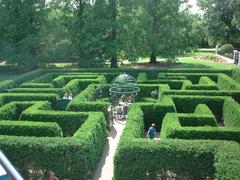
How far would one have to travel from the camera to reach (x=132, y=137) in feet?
45.1

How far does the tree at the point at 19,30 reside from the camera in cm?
4047

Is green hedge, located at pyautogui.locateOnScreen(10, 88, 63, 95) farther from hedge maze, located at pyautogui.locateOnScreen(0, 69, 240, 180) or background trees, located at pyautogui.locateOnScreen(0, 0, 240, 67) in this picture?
background trees, located at pyautogui.locateOnScreen(0, 0, 240, 67)

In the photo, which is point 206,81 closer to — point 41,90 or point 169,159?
point 41,90

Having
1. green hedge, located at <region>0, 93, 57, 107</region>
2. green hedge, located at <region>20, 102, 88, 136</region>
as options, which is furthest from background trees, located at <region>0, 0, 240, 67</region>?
green hedge, located at <region>20, 102, 88, 136</region>

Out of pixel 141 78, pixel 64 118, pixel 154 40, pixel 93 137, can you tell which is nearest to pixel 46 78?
pixel 141 78

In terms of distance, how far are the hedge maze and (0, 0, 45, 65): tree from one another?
58.2ft

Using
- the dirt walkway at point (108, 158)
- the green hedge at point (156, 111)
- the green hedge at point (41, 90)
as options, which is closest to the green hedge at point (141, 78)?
the green hedge at point (41, 90)

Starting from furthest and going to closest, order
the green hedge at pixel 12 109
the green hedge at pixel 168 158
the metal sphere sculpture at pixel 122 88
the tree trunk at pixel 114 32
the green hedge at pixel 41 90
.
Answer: the tree trunk at pixel 114 32
the metal sphere sculpture at pixel 122 88
the green hedge at pixel 41 90
the green hedge at pixel 12 109
the green hedge at pixel 168 158

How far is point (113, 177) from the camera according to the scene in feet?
42.3

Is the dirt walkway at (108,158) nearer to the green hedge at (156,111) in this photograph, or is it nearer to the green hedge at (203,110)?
the green hedge at (156,111)

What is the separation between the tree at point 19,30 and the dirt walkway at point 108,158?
2422 centimetres

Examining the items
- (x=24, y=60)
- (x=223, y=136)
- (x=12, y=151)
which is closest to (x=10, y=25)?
(x=24, y=60)

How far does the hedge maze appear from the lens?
40.3 feet

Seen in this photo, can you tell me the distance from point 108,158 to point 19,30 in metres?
30.3
